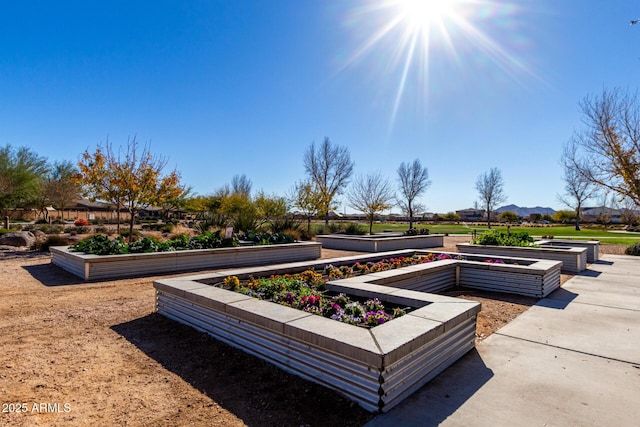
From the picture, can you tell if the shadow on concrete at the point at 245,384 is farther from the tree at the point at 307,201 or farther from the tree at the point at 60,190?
the tree at the point at 60,190

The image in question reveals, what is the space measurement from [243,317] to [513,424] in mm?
2630

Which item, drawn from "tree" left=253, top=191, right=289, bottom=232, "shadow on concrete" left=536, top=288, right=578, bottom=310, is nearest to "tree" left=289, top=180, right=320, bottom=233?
"tree" left=253, top=191, right=289, bottom=232

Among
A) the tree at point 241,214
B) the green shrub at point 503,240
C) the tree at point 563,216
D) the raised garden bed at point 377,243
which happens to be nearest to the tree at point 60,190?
the tree at point 241,214

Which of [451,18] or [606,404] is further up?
[451,18]

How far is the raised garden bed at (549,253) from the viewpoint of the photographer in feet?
33.7

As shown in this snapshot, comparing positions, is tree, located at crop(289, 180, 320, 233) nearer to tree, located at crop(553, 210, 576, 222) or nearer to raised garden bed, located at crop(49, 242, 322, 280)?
raised garden bed, located at crop(49, 242, 322, 280)

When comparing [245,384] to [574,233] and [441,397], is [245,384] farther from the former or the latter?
[574,233]

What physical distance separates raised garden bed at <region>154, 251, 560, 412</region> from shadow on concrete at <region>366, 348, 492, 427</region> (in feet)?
0.25

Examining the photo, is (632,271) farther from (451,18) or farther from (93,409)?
(93,409)

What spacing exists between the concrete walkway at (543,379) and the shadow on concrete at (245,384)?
41cm

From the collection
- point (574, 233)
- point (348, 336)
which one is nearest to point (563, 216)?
point (574, 233)

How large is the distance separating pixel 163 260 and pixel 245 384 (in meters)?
6.80

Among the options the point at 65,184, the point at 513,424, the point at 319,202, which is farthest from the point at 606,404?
the point at 65,184

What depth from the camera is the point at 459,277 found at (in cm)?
812
